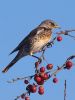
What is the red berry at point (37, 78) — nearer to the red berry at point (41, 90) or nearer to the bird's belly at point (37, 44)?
the red berry at point (41, 90)

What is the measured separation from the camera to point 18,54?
10.2 metres

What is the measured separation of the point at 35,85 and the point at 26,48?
5.23m

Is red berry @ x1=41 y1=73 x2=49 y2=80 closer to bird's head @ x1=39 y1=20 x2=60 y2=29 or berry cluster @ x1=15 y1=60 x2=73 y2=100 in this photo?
berry cluster @ x1=15 y1=60 x2=73 y2=100

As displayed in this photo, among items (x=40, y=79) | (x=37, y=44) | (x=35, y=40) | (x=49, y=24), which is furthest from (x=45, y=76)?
(x=35, y=40)

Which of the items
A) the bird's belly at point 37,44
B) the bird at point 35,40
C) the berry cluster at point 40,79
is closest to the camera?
the berry cluster at point 40,79

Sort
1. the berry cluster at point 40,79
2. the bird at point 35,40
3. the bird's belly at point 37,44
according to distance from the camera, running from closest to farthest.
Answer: the berry cluster at point 40,79 < the bird's belly at point 37,44 < the bird at point 35,40

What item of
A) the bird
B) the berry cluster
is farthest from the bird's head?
the berry cluster

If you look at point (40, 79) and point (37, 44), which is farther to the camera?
point (37, 44)

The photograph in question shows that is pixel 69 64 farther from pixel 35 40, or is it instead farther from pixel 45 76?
pixel 35 40

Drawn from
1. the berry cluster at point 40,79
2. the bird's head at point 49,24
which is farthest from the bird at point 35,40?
the berry cluster at point 40,79

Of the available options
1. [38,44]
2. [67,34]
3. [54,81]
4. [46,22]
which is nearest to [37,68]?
[54,81]

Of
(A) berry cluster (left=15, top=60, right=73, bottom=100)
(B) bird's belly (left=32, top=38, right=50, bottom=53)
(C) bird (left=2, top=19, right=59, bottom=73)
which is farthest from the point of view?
(C) bird (left=2, top=19, right=59, bottom=73)

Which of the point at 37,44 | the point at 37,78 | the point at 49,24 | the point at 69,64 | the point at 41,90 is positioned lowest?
the point at 41,90

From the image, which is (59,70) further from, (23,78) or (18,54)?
(18,54)
